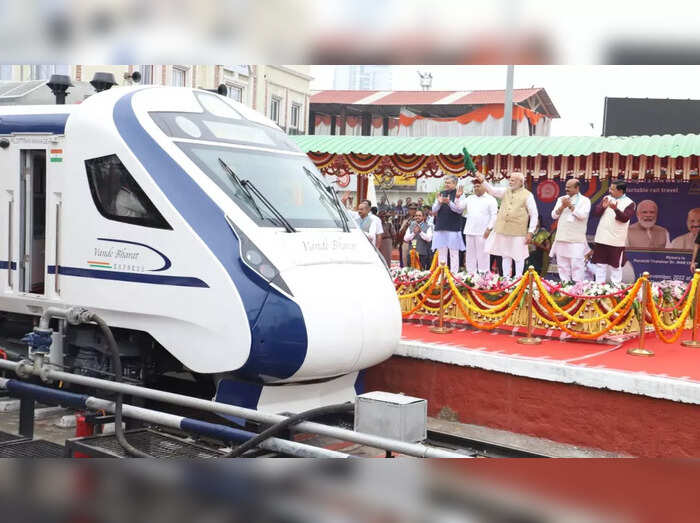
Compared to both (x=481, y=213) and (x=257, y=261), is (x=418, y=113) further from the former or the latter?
(x=257, y=261)

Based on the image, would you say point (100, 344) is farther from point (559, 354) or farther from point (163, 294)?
point (559, 354)

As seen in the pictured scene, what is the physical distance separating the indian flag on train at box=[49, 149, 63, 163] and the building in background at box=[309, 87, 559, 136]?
3745 cm

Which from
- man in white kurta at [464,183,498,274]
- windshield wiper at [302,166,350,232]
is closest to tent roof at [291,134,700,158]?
man in white kurta at [464,183,498,274]

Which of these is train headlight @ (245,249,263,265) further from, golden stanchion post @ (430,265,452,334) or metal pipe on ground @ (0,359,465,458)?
golden stanchion post @ (430,265,452,334)

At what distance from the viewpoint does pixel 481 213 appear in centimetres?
1212

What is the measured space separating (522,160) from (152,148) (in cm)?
920

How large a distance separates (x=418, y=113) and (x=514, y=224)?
3490cm

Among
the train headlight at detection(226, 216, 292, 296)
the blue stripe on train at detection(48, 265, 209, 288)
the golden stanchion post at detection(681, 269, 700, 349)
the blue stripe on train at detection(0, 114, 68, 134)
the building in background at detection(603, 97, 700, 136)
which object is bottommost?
the golden stanchion post at detection(681, 269, 700, 349)

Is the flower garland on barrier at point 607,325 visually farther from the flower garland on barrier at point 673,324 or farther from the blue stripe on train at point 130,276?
the blue stripe on train at point 130,276

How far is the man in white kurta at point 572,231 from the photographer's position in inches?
422

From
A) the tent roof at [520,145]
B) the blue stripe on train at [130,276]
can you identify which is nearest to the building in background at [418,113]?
the tent roof at [520,145]

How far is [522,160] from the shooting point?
14.5 metres

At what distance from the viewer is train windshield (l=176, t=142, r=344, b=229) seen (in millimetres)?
6605
